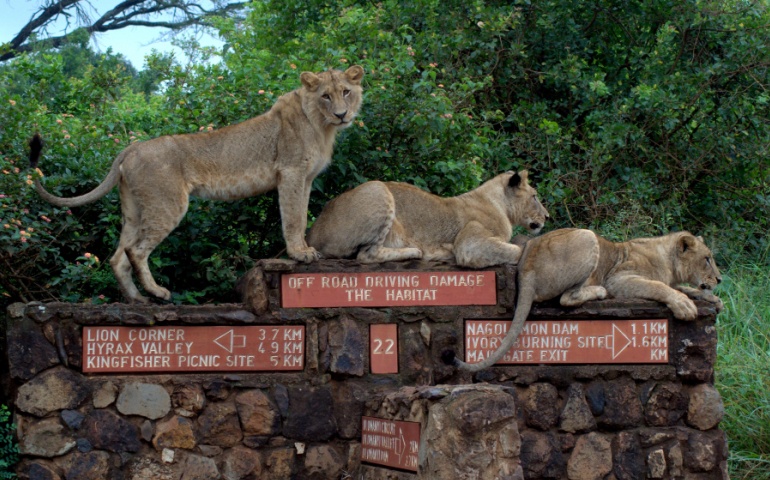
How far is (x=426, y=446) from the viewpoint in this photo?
20.1 feet

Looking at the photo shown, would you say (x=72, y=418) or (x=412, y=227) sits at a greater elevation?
(x=412, y=227)

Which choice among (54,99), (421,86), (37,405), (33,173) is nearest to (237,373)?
(37,405)

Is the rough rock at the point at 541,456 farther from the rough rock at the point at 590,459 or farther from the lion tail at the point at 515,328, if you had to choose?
the lion tail at the point at 515,328

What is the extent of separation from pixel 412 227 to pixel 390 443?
2.12m

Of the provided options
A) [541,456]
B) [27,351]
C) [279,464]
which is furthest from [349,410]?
[27,351]

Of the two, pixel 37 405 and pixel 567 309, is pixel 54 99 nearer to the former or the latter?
pixel 37 405

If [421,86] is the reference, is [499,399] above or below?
below

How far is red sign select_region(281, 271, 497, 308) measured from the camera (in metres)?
7.62

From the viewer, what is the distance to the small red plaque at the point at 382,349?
7629mm

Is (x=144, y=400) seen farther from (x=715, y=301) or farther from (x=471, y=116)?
(x=471, y=116)

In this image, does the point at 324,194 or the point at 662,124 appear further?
the point at 662,124

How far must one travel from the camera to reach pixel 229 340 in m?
7.47

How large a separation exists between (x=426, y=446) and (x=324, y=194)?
3.77 meters

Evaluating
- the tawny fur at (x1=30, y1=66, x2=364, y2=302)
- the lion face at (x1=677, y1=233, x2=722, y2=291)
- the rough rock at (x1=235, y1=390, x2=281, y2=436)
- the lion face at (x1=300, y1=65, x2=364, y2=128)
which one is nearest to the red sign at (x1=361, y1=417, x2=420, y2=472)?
the rough rock at (x1=235, y1=390, x2=281, y2=436)
